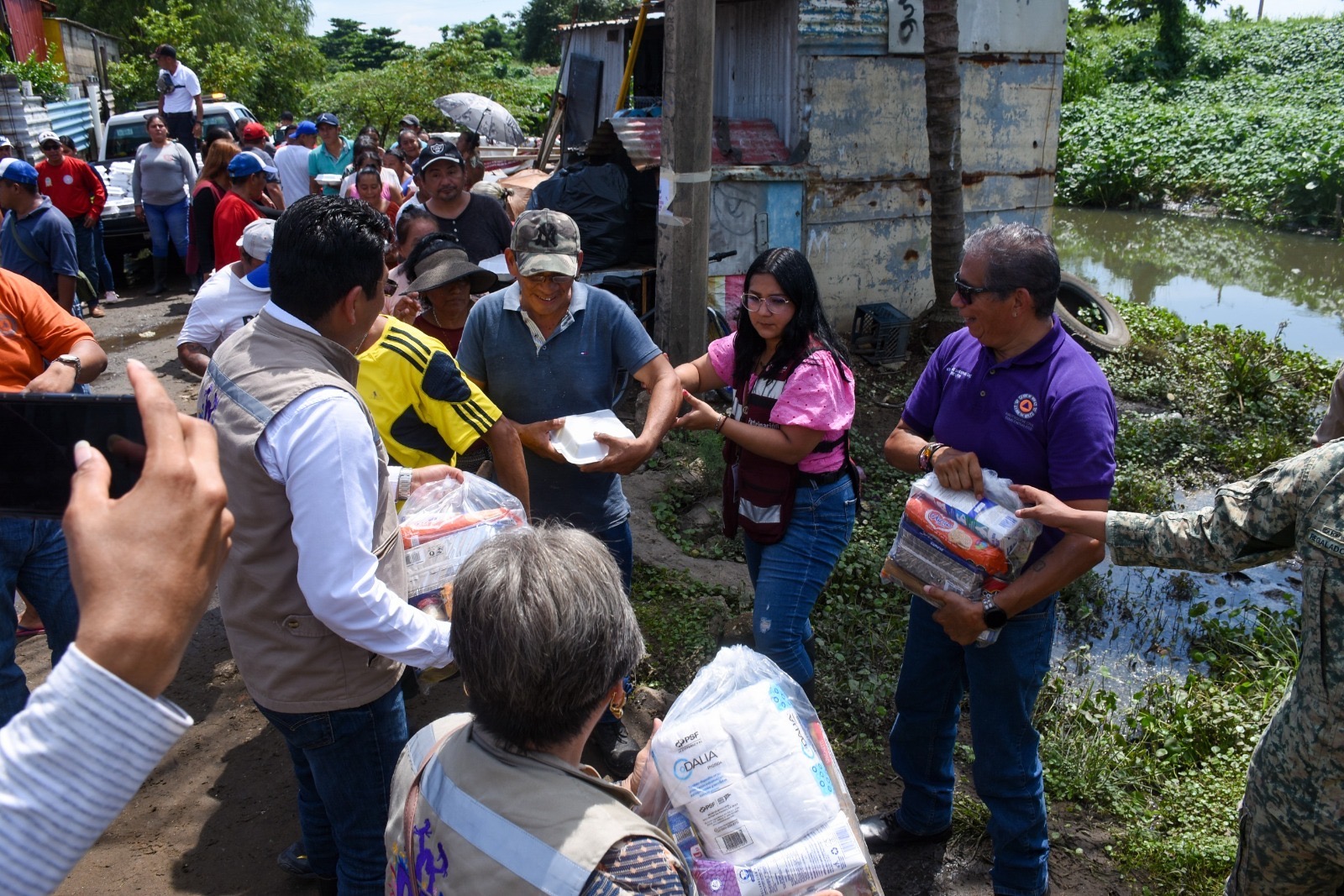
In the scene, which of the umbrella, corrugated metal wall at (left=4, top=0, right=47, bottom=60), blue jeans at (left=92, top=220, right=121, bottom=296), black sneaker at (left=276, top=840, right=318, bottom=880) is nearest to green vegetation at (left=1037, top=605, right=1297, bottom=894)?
black sneaker at (left=276, top=840, right=318, bottom=880)

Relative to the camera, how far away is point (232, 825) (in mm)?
3473

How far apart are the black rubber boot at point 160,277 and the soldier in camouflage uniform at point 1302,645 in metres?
11.4

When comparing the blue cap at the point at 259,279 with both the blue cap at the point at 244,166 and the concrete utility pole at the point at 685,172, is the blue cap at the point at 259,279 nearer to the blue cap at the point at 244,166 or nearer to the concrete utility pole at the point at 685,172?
the concrete utility pole at the point at 685,172

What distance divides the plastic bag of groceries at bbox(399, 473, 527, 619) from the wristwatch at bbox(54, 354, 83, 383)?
5.72 feet

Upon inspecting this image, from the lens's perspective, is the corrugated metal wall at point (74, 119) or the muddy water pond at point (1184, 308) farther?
the corrugated metal wall at point (74, 119)

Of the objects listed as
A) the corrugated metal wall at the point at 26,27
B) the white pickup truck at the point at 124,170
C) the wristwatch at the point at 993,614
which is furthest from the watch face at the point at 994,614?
the corrugated metal wall at the point at 26,27

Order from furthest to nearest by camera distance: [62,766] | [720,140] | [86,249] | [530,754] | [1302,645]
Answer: [86,249]
[720,140]
[1302,645]
[530,754]
[62,766]

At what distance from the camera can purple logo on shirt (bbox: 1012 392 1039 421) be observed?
2779 millimetres

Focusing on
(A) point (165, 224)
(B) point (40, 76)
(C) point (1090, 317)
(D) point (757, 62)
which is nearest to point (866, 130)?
(D) point (757, 62)

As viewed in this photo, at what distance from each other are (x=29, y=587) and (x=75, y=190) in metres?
7.92

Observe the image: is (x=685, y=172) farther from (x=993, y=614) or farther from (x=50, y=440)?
(x=50, y=440)

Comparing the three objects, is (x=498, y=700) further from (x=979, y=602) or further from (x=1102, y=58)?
(x=1102, y=58)

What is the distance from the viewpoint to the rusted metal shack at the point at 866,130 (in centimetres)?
797

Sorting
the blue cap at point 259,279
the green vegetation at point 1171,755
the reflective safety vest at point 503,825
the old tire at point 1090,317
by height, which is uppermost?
the blue cap at point 259,279
